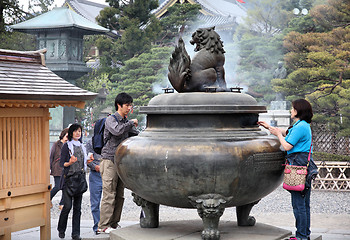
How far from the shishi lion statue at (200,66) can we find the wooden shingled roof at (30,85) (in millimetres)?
1341

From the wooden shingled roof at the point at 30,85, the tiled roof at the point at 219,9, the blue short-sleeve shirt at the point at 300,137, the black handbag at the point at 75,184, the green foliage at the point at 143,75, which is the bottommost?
the black handbag at the point at 75,184

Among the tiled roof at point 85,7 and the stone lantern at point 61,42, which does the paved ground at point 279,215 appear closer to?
the stone lantern at point 61,42

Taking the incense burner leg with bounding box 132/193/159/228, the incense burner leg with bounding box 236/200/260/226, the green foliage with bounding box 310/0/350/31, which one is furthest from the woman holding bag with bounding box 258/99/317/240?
the green foliage with bounding box 310/0/350/31

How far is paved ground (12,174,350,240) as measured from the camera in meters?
5.93

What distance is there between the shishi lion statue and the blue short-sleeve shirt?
74cm

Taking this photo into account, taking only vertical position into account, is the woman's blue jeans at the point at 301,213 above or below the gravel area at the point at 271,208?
above

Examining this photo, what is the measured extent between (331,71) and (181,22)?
11.3 m

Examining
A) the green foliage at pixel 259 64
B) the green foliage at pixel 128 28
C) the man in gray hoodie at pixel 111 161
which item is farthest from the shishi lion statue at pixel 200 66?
the green foliage at pixel 128 28

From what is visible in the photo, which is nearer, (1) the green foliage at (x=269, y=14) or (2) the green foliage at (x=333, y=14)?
(2) the green foliage at (x=333, y=14)

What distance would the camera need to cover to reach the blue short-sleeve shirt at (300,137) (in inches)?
161

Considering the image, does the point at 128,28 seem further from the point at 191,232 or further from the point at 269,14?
the point at 191,232

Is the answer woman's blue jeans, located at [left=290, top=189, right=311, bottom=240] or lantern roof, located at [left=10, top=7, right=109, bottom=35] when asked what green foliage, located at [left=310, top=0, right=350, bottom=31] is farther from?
woman's blue jeans, located at [left=290, top=189, right=311, bottom=240]

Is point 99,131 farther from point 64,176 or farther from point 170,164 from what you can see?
point 170,164

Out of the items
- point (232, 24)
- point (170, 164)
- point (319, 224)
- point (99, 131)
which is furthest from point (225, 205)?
point (232, 24)
